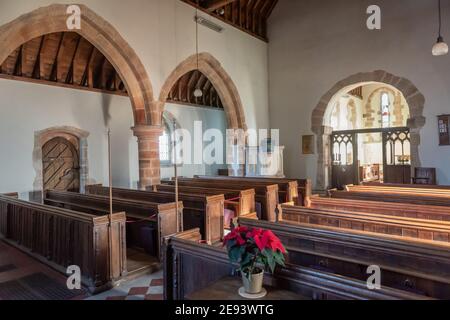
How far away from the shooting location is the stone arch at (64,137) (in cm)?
718

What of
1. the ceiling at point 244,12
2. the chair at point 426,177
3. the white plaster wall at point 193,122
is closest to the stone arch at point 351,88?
the chair at point 426,177

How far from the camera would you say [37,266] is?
12.1 ft

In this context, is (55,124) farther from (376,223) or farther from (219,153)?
(376,223)

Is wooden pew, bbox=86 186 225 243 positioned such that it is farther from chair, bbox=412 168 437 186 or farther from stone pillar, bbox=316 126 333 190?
stone pillar, bbox=316 126 333 190

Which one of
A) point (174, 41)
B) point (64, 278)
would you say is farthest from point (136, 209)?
point (174, 41)

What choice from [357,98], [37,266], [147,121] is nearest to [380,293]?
[37,266]

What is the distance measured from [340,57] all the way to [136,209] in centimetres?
701

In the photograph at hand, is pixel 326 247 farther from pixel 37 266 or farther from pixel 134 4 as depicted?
pixel 134 4

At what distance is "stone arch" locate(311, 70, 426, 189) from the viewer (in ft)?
25.1

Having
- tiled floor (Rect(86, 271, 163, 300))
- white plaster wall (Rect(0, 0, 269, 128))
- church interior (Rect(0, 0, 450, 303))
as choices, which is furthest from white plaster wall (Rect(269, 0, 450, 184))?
tiled floor (Rect(86, 271, 163, 300))

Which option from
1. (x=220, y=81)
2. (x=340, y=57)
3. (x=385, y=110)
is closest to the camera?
(x=220, y=81)

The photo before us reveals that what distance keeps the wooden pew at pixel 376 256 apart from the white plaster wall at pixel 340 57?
254 inches

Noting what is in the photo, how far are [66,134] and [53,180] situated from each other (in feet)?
3.68

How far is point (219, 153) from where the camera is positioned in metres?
11.8
